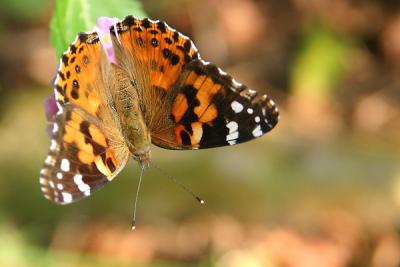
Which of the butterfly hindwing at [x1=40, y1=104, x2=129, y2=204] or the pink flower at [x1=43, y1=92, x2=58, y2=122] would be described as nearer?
the butterfly hindwing at [x1=40, y1=104, x2=129, y2=204]

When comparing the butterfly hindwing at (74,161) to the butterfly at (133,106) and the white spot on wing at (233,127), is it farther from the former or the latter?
the white spot on wing at (233,127)

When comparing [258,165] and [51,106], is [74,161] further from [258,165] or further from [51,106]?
[258,165]

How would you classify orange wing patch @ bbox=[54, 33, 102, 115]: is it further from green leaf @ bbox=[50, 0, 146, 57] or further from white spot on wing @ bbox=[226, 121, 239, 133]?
white spot on wing @ bbox=[226, 121, 239, 133]

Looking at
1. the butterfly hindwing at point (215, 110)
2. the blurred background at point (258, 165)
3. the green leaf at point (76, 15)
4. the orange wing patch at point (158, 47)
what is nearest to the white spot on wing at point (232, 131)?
the butterfly hindwing at point (215, 110)

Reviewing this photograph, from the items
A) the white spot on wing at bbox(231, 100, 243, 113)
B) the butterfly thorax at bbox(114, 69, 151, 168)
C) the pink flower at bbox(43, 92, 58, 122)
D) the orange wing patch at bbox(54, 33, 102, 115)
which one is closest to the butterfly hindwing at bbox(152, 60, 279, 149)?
the white spot on wing at bbox(231, 100, 243, 113)

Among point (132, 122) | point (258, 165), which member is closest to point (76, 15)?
point (132, 122)

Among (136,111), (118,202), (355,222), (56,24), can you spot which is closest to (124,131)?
(136,111)
